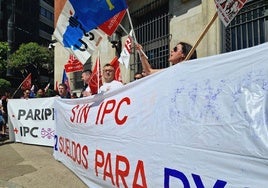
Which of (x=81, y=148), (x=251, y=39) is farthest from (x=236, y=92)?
(x=251, y=39)

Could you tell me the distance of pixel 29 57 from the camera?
5194 centimetres

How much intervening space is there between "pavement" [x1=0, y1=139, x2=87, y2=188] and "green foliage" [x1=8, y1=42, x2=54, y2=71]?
1735 inches

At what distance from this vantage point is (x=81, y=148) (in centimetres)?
562

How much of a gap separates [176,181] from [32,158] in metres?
5.49

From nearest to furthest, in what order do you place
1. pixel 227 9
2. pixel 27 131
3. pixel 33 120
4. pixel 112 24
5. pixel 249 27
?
pixel 227 9
pixel 112 24
pixel 249 27
pixel 33 120
pixel 27 131

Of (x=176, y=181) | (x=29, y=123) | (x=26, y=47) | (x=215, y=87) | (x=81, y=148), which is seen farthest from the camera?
(x=26, y=47)

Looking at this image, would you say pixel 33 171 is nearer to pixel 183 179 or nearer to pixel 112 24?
pixel 112 24

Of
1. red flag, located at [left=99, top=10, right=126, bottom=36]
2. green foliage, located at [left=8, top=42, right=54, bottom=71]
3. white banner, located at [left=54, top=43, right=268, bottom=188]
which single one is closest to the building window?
red flag, located at [left=99, top=10, right=126, bottom=36]

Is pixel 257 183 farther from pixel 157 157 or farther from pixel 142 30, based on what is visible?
pixel 142 30

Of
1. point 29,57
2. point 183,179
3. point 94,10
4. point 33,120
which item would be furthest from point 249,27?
point 29,57

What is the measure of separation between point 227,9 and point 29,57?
49.9 metres

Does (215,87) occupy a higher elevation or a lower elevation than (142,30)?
lower

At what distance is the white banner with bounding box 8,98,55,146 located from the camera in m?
9.55

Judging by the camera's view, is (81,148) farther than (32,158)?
No
